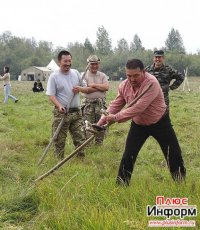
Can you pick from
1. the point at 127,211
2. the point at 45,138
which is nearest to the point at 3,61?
the point at 45,138

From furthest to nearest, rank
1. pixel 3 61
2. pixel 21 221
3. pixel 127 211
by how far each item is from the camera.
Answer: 1. pixel 3 61
2. pixel 21 221
3. pixel 127 211

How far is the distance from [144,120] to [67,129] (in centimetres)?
227

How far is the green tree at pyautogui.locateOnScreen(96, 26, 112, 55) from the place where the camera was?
92.7 metres

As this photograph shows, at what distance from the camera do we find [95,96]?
7.58 meters

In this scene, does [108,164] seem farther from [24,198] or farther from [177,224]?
[177,224]

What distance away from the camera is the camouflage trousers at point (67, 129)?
638 centimetres

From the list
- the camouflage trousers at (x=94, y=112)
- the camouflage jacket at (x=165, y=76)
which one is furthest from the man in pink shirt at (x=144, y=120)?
the camouflage trousers at (x=94, y=112)

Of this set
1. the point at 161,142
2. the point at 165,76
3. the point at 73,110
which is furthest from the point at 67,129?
the point at 161,142

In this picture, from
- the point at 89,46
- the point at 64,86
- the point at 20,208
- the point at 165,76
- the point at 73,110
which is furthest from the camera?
the point at 89,46

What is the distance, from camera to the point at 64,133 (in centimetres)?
647

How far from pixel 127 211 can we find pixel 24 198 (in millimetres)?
1324

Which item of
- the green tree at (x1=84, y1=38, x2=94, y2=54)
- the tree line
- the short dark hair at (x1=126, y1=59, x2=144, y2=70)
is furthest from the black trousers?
the green tree at (x1=84, y1=38, x2=94, y2=54)

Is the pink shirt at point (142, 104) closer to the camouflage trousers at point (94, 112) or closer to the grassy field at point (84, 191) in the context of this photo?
the grassy field at point (84, 191)

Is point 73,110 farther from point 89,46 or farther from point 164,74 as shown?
point 89,46
